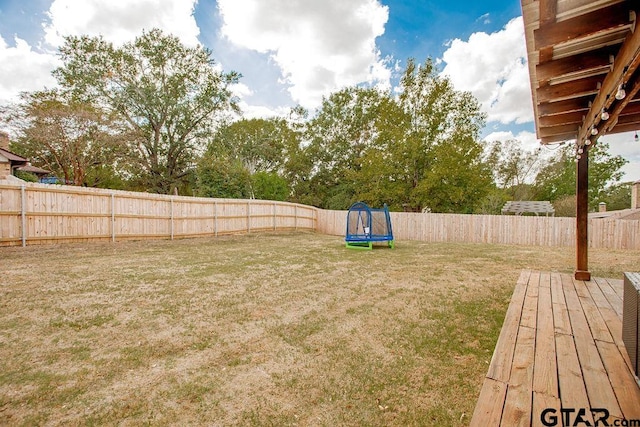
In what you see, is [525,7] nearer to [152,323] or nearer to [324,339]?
[324,339]

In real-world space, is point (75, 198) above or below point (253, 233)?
above

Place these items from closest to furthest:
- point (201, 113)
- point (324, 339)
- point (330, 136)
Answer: point (324, 339) → point (201, 113) → point (330, 136)

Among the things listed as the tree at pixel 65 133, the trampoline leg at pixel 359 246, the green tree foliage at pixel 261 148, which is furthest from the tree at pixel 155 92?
the trampoline leg at pixel 359 246

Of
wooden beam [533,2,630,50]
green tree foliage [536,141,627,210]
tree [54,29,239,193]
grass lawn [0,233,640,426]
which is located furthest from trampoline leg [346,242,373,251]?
green tree foliage [536,141,627,210]

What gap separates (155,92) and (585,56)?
21300mm

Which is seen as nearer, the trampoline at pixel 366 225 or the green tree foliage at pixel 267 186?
the trampoline at pixel 366 225

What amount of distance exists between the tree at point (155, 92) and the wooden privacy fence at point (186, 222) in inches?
382

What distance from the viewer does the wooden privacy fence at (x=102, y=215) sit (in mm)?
6754

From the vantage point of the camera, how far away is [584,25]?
5.88 ft

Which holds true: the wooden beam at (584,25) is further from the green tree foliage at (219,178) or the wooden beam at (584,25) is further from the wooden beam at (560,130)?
the green tree foliage at (219,178)

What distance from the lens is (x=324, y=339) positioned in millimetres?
2670

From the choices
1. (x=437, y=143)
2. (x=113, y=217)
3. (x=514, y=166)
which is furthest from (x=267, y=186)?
(x=514, y=166)

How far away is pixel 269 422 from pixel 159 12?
17.3m

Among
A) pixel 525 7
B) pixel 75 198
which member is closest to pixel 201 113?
pixel 75 198
